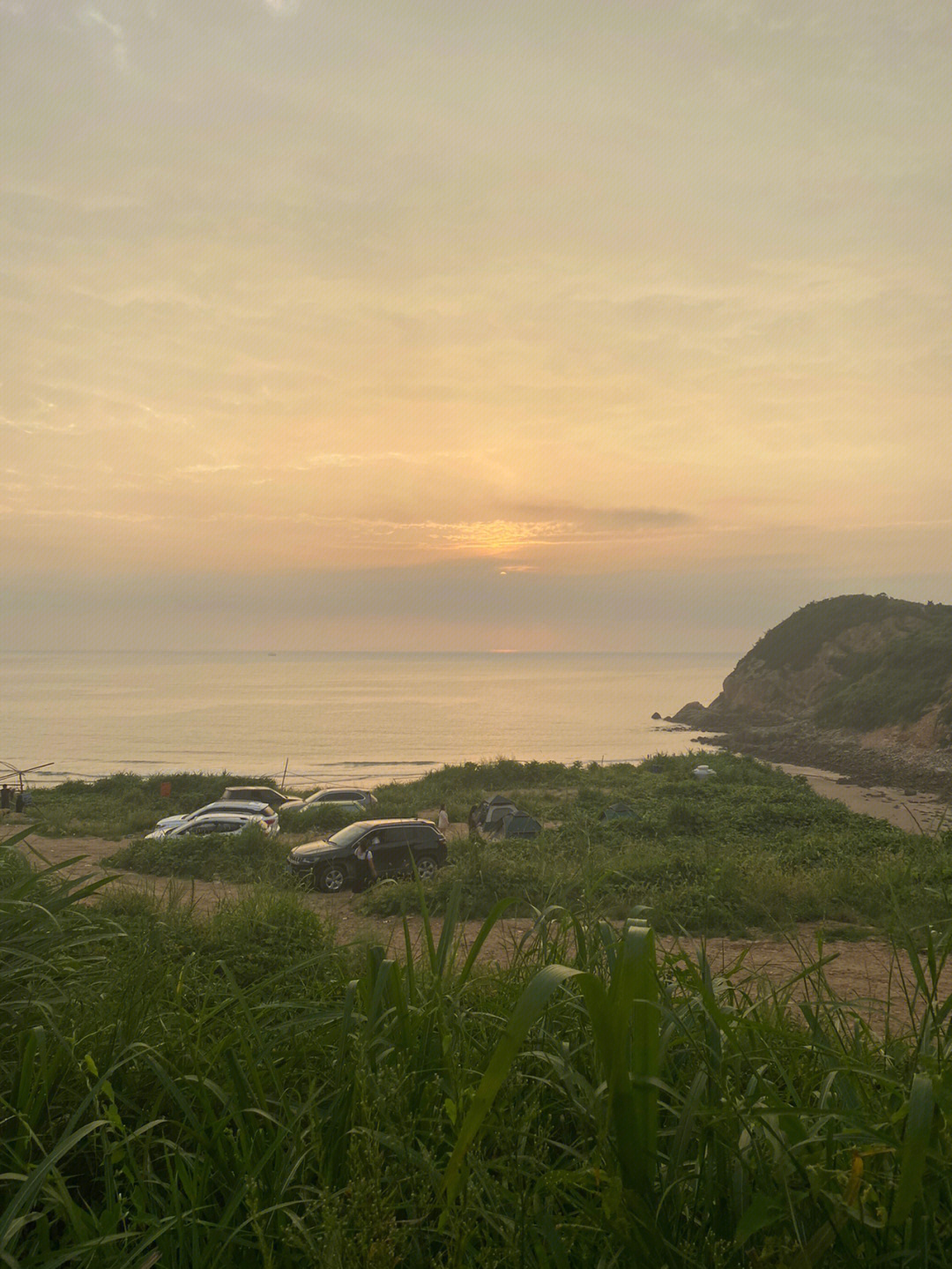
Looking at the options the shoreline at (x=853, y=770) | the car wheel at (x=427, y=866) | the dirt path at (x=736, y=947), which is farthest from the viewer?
the shoreline at (x=853, y=770)

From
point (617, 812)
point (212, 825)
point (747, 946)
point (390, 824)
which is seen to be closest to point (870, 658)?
point (617, 812)

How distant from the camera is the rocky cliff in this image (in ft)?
224

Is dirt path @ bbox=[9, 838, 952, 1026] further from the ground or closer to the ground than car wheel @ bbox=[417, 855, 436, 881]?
further from the ground

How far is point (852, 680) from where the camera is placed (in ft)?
292

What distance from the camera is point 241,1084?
297 cm

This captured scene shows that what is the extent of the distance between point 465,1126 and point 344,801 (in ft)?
108

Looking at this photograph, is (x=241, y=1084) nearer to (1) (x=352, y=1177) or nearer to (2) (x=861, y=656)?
(1) (x=352, y=1177)

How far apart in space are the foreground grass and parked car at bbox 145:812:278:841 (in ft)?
67.8

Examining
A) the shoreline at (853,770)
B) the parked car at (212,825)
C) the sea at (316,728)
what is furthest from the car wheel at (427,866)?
the shoreline at (853,770)

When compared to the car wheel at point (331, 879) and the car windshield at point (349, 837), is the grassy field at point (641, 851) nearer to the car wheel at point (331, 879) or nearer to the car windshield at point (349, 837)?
the car wheel at point (331, 879)

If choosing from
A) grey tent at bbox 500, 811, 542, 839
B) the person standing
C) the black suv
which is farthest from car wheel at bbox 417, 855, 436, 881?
grey tent at bbox 500, 811, 542, 839

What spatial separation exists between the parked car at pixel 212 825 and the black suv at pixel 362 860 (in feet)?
17.1

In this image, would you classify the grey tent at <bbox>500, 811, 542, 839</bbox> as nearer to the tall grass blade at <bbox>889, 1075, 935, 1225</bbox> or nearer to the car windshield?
the car windshield

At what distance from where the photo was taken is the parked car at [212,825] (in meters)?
23.6
